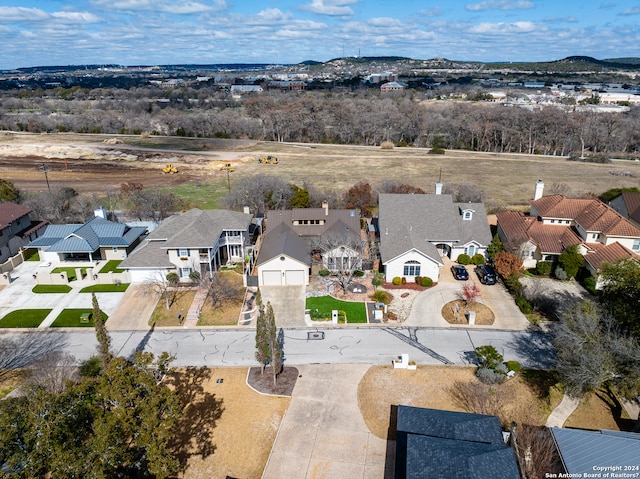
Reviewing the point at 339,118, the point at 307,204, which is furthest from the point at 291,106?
the point at 307,204

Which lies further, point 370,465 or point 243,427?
point 243,427

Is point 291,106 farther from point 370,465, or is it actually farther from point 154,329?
point 370,465

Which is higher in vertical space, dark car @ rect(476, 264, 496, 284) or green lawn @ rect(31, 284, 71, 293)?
dark car @ rect(476, 264, 496, 284)

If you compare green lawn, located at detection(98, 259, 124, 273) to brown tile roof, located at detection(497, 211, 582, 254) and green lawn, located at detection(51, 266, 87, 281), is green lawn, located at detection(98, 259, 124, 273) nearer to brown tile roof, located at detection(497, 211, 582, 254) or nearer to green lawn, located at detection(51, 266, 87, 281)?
green lawn, located at detection(51, 266, 87, 281)

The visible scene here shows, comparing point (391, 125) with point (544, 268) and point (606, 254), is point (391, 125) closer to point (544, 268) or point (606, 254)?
point (544, 268)

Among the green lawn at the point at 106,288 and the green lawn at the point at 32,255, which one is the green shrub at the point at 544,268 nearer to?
the green lawn at the point at 106,288

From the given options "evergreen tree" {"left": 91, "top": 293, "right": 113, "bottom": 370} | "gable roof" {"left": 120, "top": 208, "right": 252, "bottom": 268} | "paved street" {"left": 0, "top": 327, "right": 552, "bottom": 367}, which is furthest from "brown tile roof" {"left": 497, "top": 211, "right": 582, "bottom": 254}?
"evergreen tree" {"left": 91, "top": 293, "right": 113, "bottom": 370}

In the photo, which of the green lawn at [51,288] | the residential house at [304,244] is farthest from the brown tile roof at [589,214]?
the green lawn at [51,288]
